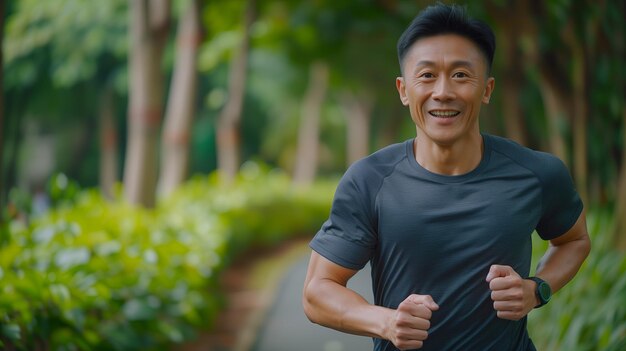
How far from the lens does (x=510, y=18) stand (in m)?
8.75

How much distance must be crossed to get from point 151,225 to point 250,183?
9.06 meters

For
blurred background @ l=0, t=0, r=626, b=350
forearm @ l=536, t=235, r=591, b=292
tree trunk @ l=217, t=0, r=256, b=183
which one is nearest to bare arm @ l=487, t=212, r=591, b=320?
forearm @ l=536, t=235, r=591, b=292

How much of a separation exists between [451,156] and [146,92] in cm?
733

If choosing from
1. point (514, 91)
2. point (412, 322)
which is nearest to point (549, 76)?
point (514, 91)

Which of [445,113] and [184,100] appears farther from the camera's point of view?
[184,100]

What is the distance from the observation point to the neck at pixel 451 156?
2588 millimetres

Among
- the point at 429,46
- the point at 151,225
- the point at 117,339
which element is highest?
the point at 151,225

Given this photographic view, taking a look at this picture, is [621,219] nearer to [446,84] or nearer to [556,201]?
[556,201]

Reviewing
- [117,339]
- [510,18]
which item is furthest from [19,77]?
[117,339]

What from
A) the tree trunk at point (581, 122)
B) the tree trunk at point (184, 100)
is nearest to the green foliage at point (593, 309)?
the tree trunk at point (581, 122)

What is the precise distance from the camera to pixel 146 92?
952cm

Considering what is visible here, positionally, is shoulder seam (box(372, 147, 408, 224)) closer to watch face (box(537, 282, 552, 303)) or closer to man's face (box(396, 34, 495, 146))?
man's face (box(396, 34, 495, 146))

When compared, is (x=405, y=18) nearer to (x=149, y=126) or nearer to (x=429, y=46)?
(x=149, y=126)

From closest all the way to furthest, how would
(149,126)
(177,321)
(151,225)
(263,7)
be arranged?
(177,321)
(151,225)
(149,126)
(263,7)
